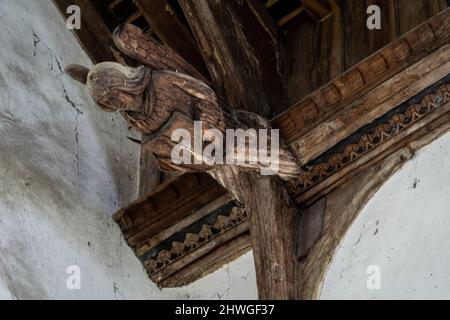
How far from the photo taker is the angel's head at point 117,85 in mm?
4348

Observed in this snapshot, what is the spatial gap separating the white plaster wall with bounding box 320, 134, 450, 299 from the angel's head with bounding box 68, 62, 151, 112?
90 centimetres

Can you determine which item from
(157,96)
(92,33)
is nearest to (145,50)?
(157,96)

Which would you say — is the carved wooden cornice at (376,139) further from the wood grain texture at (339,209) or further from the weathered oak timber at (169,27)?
the weathered oak timber at (169,27)

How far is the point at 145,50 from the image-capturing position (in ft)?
14.7

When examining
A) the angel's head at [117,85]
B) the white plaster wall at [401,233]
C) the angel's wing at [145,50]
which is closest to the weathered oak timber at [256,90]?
the white plaster wall at [401,233]

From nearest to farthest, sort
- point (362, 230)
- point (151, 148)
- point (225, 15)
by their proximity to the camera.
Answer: point (151, 148) < point (362, 230) < point (225, 15)

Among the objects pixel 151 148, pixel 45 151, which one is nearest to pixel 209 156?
pixel 151 148

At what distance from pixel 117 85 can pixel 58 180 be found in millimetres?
989

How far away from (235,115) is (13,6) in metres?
1.24

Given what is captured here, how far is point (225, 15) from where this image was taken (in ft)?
17.2

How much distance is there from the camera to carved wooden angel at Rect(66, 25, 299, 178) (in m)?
4.38

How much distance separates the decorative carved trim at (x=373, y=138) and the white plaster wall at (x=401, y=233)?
113 millimetres

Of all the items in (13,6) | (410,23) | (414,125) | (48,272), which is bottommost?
(48,272)
